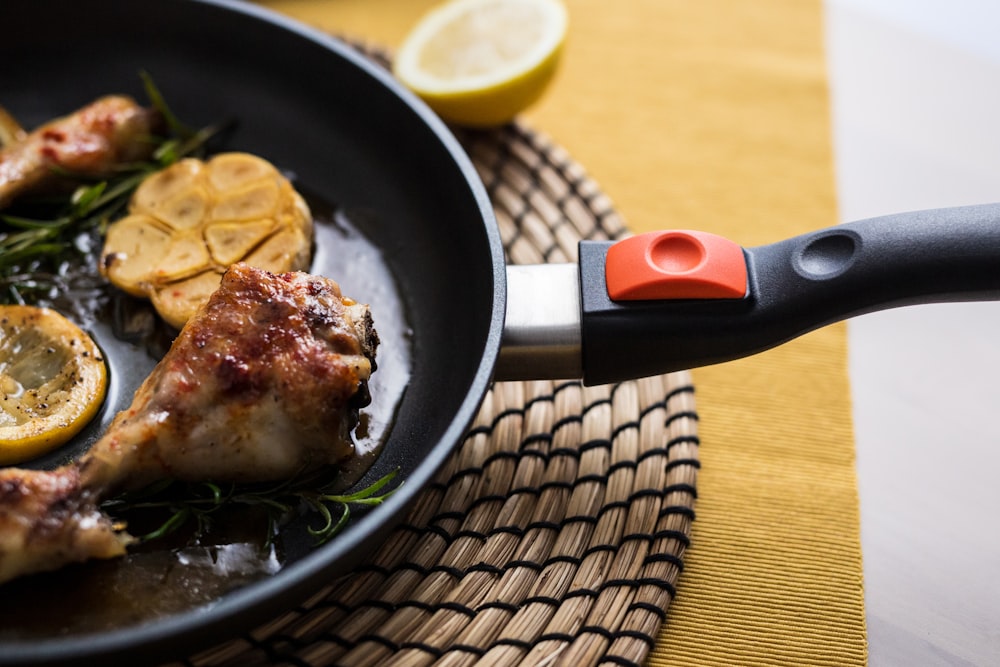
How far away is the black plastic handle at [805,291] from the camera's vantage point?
1483mm

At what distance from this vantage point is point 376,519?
1.35 metres

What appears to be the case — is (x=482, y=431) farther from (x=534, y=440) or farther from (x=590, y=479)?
(x=590, y=479)

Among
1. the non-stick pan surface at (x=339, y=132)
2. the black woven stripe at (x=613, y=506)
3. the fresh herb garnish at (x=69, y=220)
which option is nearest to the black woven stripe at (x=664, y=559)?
the black woven stripe at (x=613, y=506)

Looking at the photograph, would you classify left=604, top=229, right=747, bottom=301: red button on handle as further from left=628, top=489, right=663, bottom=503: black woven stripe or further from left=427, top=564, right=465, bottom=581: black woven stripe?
left=427, top=564, right=465, bottom=581: black woven stripe

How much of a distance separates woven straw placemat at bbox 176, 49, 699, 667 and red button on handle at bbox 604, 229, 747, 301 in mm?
364

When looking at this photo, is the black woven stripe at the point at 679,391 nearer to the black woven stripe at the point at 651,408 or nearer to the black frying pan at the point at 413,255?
the black woven stripe at the point at 651,408

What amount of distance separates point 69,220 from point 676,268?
129 centimetres

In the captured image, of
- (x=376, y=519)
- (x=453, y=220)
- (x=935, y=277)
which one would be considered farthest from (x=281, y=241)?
(x=935, y=277)

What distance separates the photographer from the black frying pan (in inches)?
55.7

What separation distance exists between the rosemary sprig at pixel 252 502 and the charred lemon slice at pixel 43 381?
0.20 metres

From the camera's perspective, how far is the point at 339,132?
86.2 inches

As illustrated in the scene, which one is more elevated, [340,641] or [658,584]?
[658,584]

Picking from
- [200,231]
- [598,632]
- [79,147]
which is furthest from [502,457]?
[79,147]

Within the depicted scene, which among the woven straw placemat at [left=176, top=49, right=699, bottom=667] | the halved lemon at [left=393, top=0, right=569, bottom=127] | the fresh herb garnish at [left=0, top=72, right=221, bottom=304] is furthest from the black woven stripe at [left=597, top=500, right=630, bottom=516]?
the fresh herb garnish at [left=0, top=72, right=221, bottom=304]
